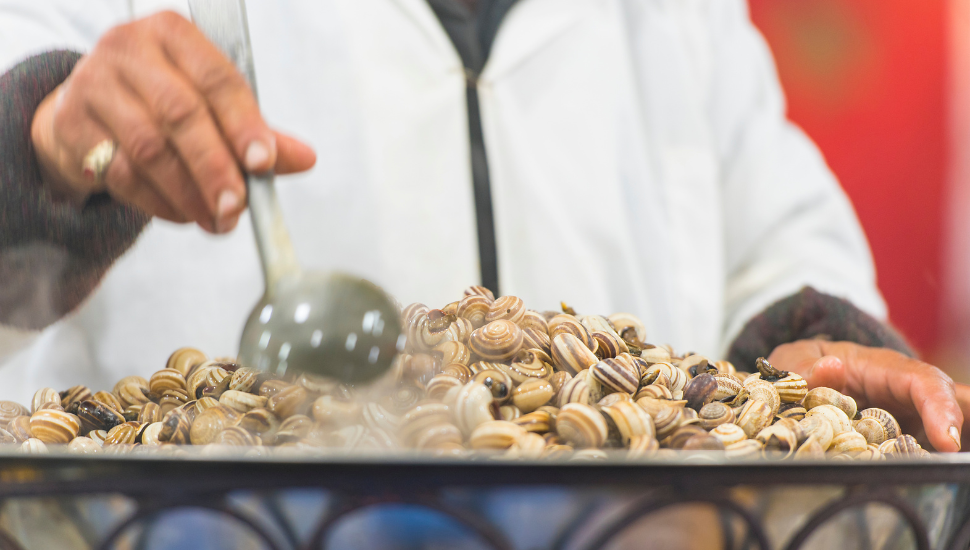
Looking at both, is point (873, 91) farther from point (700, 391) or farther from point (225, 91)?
point (225, 91)

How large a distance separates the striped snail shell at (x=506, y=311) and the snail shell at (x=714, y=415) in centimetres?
9

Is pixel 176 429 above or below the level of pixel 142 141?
below

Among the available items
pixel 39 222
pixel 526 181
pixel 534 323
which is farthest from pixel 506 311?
pixel 526 181

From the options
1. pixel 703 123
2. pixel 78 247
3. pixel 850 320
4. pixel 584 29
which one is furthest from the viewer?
pixel 703 123

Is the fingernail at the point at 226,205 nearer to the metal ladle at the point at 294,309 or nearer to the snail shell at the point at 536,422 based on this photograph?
the metal ladle at the point at 294,309

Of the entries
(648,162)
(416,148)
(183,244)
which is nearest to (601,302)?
(648,162)

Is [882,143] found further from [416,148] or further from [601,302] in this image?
[416,148]

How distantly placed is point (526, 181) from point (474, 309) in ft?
1.06

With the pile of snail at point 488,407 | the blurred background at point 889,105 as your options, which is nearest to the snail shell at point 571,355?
the pile of snail at point 488,407

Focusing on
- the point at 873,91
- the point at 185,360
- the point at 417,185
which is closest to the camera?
the point at 185,360

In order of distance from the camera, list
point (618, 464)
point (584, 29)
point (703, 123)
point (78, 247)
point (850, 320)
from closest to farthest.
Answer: point (618, 464) → point (78, 247) → point (850, 320) → point (584, 29) → point (703, 123)

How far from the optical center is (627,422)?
24 centimetres

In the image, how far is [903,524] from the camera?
0.23 m

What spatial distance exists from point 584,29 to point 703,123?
206 millimetres
